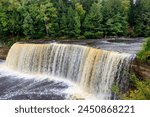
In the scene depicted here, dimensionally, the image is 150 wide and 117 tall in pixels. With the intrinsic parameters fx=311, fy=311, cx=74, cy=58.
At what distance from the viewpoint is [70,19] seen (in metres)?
32.8

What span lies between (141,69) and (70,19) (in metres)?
18.6

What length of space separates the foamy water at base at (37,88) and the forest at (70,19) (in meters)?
11.1

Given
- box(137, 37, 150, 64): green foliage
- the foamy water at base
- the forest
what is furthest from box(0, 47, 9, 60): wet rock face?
box(137, 37, 150, 64): green foliage

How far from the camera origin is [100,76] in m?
17.2

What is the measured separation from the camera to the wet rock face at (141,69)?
14.9 m

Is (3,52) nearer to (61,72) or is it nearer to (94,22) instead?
(61,72)

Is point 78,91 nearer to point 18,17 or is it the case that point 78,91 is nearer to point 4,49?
point 4,49

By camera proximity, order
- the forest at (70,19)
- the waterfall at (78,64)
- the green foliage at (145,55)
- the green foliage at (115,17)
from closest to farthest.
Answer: the green foliage at (145,55), the waterfall at (78,64), the forest at (70,19), the green foliage at (115,17)

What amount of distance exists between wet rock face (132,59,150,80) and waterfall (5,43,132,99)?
1.69ft

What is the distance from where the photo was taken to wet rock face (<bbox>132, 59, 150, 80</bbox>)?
49.0 ft

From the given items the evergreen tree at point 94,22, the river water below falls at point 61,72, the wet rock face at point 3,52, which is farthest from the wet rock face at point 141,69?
the evergreen tree at point 94,22

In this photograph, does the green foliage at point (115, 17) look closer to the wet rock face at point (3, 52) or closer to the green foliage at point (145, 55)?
the wet rock face at point (3, 52)

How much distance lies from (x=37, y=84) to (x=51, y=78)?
1655mm

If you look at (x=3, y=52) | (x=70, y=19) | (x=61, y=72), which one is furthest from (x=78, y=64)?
(x=70, y=19)
